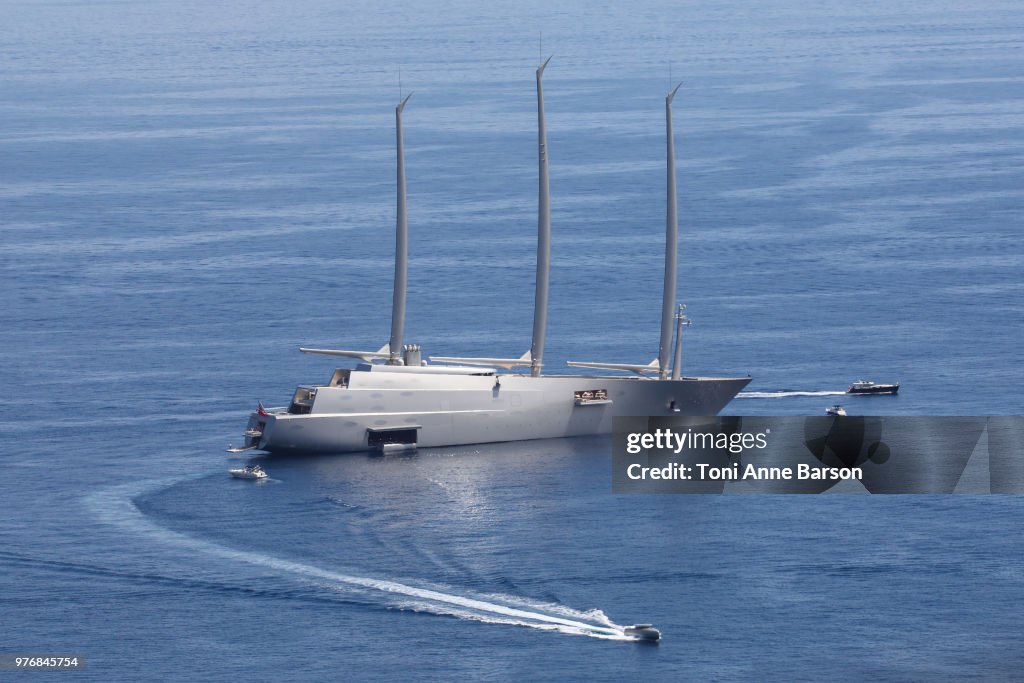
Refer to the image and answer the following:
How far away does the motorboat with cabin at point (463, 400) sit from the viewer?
139875mm

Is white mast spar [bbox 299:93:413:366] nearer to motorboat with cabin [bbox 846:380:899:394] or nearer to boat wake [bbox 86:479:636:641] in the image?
boat wake [bbox 86:479:636:641]

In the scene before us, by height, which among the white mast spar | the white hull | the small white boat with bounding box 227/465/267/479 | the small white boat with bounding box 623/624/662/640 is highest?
the white mast spar

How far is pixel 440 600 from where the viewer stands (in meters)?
107

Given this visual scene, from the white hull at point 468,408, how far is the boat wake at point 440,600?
69.5ft

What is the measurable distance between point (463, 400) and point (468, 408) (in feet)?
2.06

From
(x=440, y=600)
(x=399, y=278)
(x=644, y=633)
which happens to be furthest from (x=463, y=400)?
(x=644, y=633)

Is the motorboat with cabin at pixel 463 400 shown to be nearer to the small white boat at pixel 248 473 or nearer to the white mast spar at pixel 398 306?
the white mast spar at pixel 398 306

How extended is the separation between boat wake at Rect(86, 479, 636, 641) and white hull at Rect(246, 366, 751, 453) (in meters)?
21.2

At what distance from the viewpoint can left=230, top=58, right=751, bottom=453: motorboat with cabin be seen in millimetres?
139875

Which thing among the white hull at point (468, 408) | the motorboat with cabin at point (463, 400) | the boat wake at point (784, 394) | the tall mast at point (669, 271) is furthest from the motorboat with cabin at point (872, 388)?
the tall mast at point (669, 271)

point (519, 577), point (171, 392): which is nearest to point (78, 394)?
point (171, 392)

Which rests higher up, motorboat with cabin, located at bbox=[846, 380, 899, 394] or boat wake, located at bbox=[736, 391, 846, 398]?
motorboat with cabin, located at bbox=[846, 380, 899, 394]

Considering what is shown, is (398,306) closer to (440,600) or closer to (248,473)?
(248,473)

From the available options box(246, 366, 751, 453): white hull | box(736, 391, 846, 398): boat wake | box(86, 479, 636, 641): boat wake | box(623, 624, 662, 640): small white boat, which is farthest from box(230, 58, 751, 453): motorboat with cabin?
box(623, 624, 662, 640): small white boat
